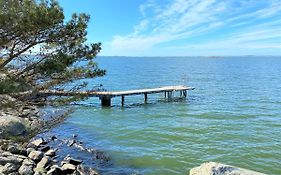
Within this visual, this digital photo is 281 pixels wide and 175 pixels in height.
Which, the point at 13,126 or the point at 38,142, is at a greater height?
the point at 13,126

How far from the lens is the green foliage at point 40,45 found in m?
7.40

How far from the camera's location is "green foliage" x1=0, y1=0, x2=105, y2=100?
7398 mm

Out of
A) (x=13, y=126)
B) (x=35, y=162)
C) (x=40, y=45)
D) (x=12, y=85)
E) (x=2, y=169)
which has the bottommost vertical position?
(x=35, y=162)

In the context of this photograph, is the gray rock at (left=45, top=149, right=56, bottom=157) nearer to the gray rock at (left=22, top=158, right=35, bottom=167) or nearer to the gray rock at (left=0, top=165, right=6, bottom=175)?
the gray rock at (left=22, top=158, right=35, bottom=167)

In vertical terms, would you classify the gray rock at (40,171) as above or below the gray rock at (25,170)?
below

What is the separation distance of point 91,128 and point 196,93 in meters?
23.3

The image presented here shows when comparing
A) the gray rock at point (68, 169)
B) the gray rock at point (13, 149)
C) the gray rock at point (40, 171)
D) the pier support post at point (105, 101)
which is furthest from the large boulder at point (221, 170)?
the pier support post at point (105, 101)

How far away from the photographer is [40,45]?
29.5 ft

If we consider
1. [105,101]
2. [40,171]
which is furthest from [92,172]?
[105,101]

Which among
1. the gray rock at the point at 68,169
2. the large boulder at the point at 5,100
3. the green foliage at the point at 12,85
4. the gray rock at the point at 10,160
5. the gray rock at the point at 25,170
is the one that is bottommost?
the gray rock at the point at 68,169

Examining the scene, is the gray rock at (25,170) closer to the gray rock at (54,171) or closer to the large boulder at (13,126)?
the gray rock at (54,171)

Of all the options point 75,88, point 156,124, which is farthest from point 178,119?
point 75,88

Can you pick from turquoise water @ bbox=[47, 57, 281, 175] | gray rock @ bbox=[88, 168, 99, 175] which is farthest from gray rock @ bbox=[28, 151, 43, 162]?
turquoise water @ bbox=[47, 57, 281, 175]

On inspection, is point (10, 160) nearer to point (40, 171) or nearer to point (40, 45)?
point (40, 171)
